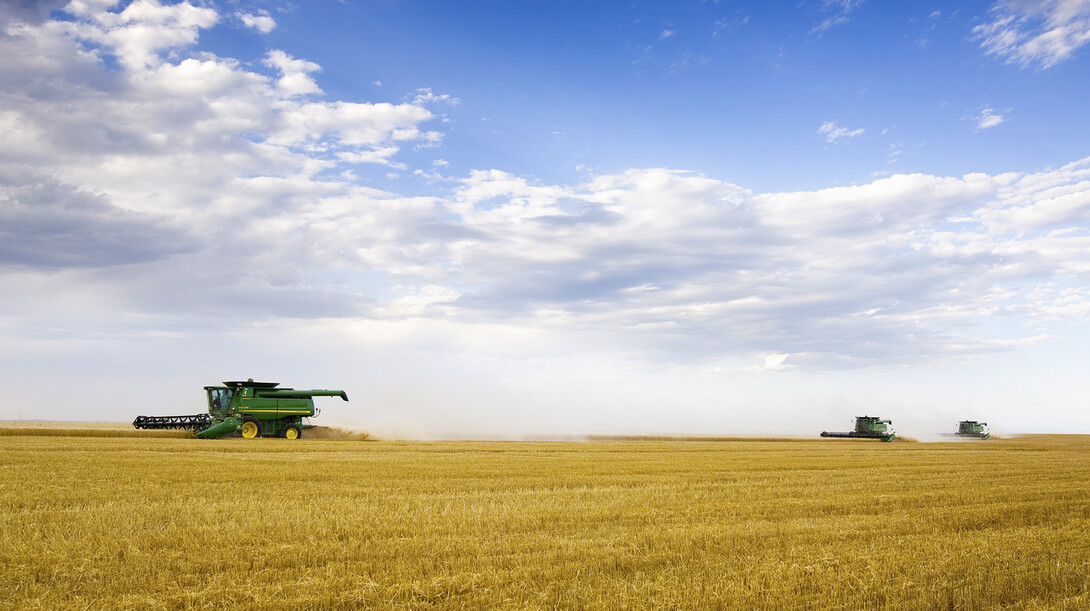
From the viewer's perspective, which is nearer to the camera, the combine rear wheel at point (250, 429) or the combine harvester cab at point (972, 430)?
the combine rear wheel at point (250, 429)

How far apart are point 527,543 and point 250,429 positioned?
120 ft

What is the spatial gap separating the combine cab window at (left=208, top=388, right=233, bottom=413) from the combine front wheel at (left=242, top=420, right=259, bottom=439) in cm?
193

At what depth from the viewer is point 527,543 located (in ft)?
29.8

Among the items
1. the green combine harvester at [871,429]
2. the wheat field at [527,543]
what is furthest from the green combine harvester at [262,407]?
the green combine harvester at [871,429]

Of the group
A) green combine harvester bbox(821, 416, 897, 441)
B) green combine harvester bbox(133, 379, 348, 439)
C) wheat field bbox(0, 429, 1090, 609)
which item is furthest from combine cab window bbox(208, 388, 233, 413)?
green combine harvester bbox(821, 416, 897, 441)

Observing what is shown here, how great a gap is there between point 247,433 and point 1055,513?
Answer: 39.6m

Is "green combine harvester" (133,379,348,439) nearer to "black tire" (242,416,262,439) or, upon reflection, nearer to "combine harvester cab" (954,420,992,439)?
"black tire" (242,416,262,439)

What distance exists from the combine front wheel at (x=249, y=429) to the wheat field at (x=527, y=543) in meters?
24.6

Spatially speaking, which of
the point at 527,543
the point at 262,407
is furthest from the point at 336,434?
the point at 527,543

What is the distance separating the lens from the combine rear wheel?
4062 centimetres

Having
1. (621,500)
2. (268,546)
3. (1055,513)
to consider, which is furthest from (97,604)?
(1055,513)

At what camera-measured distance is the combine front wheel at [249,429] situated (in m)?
40.6

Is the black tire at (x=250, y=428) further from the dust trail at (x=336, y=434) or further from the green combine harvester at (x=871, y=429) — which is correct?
the green combine harvester at (x=871, y=429)

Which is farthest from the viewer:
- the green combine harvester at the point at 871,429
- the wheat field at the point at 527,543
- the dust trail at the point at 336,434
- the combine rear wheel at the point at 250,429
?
the green combine harvester at the point at 871,429
